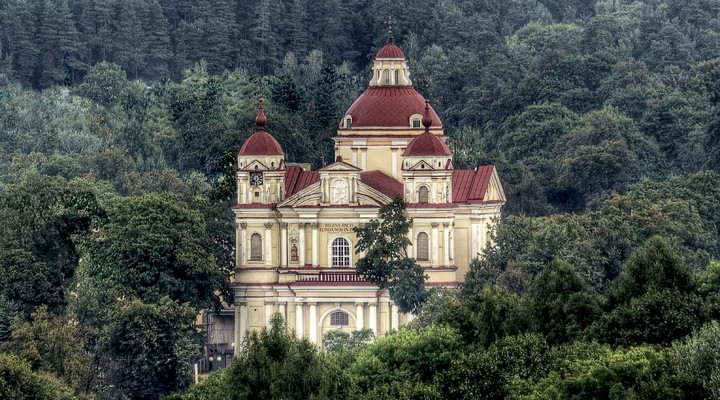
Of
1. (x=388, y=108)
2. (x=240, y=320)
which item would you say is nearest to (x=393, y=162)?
(x=388, y=108)

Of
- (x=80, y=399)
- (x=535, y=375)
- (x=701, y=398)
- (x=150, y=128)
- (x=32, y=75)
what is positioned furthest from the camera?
(x=32, y=75)

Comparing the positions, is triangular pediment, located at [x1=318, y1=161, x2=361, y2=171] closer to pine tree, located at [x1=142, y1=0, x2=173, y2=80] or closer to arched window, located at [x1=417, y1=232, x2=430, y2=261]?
arched window, located at [x1=417, y1=232, x2=430, y2=261]

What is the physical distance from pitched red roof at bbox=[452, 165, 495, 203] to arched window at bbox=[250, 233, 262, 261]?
6149 millimetres

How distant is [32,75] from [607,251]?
200 ft

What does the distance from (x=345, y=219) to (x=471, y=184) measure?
4.34 metres

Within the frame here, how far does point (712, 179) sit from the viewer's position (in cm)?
11250

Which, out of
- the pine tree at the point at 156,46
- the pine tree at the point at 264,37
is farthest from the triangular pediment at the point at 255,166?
the pine tree at the point at 156,46

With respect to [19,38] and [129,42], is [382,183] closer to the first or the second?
[19,38]

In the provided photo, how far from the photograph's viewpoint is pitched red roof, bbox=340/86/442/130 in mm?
108625

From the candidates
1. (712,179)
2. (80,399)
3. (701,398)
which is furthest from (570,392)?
(712,179)

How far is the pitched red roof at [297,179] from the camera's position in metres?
108

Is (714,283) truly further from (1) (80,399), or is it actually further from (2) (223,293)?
(2) (223,293)

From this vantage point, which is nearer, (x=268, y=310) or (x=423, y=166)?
(x=423, y=166)

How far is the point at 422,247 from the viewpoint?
345 feet
